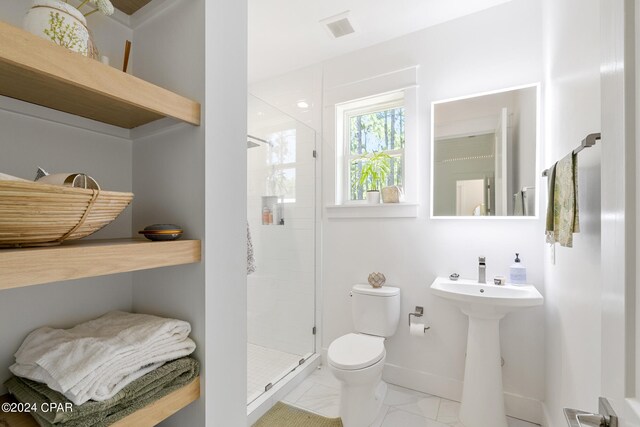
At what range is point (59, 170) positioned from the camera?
0.86 meters

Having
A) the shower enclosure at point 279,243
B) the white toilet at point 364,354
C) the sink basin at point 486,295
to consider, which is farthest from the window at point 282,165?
the sink basin at point 486,295

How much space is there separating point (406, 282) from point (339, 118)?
1462 millimetres

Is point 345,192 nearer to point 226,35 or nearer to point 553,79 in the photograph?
point 553,79

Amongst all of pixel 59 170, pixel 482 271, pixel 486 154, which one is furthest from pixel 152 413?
pixel 486 154

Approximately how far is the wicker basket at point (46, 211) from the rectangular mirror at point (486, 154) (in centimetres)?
201

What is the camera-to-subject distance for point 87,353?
0.69 meters

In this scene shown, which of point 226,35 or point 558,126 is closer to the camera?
point 226,35

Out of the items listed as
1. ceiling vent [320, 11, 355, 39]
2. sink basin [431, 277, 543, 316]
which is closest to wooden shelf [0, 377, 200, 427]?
sink basin [431, 277, 543, 316]

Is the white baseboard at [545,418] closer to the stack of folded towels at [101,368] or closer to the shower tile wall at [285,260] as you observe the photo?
the shower tile wall at [285,260]

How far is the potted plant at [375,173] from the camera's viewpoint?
2.38 m

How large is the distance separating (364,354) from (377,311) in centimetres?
39

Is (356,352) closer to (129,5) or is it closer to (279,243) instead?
(279,243)

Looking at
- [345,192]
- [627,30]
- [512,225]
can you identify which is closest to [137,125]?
[627,30]

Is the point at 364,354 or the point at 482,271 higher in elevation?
the point at 482,271
